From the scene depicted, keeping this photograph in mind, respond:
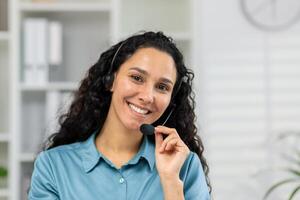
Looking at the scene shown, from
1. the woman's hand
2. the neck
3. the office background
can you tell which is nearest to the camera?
the woman's hand

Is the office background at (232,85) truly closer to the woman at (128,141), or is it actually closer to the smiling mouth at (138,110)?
the woman at (128,141)

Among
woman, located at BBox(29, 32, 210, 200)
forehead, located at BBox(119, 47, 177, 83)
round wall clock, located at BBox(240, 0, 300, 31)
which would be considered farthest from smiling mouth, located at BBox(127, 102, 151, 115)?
round wall clock, located at BBox(240, 0, 300, 31)

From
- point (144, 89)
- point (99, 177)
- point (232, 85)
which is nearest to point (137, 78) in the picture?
point (144, 89)

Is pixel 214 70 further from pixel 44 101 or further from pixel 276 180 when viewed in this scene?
pixel 44 101

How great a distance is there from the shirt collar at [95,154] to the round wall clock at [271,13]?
1.67m

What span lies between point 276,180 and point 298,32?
2.74 feet

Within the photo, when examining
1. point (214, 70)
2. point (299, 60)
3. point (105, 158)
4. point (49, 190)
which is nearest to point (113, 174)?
point (105, 158)

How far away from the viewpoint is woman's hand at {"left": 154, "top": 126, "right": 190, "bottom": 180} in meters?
1.68

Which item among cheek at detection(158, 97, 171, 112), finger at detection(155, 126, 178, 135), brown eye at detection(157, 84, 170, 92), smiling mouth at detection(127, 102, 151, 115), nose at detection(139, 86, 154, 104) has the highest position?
brown eye at detection(157, 84, 170, 92)

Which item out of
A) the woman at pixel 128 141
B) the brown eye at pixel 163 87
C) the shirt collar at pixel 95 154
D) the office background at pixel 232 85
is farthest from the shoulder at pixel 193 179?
the office background at pixel 232 85

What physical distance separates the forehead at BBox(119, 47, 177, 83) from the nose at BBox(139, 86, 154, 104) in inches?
1.8

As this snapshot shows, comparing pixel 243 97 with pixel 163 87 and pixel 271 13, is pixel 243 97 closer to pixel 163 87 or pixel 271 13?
pixel 271 13

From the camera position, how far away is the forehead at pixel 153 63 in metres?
1.72

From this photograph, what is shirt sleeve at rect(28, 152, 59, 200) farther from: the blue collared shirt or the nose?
the nose
